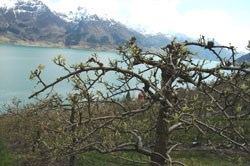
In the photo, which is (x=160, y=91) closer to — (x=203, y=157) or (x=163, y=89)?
(x=163, y=89)

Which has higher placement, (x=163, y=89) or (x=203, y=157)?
(x=163, y=89)

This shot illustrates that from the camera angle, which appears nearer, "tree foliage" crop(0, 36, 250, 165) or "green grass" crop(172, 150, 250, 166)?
"tree foliage" crop(0, 36, 250, 165)

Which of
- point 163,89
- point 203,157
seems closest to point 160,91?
point 163,89

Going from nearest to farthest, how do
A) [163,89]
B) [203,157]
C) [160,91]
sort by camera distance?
1. [160,91]
2. [163,89]
3. [203,157]

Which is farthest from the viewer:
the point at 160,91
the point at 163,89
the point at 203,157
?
the point at 203,157

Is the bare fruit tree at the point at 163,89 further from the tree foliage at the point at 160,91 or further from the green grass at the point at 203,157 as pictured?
the green grass at the point at 203,157

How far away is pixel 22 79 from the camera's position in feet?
517

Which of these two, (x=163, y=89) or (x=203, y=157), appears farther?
(x=203, y=157)

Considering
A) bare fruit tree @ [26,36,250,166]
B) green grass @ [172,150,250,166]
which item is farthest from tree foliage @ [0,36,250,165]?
green grass @ [172,150,250,166]

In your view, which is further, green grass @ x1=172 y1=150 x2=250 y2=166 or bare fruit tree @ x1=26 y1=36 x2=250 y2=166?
green grass @ x1=172 y1=150 x2=250 y2=166

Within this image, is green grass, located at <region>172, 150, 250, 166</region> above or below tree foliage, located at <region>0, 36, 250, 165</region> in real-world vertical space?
below

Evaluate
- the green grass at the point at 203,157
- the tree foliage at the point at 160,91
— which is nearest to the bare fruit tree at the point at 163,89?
the tree foliage at the point at 160,91

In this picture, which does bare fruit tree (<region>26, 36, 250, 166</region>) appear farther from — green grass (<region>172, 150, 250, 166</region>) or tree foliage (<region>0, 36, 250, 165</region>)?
green grass (<region>172, 150, 250, 166</region>)

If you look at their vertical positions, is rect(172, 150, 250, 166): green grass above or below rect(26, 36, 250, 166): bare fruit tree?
below
